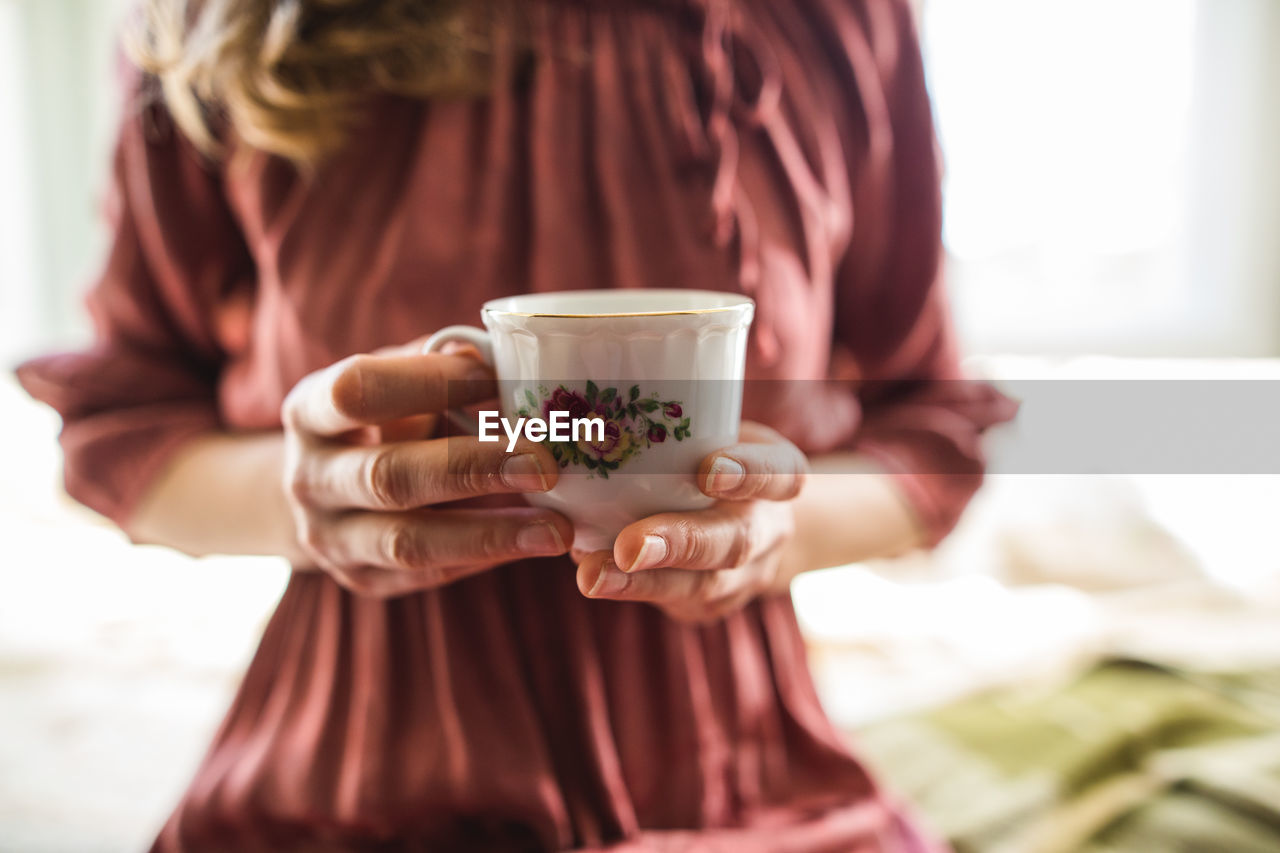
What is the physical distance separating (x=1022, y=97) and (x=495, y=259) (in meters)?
1.26

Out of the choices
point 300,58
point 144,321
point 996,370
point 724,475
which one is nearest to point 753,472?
point 724,475

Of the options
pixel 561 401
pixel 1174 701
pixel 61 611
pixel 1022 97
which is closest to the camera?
pixel 561 401

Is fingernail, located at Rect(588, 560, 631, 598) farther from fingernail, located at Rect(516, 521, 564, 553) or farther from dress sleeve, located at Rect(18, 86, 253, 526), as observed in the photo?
dress sleeve, located at Rect(18, 86, 253, 526)

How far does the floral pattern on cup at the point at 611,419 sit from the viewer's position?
0.29 m

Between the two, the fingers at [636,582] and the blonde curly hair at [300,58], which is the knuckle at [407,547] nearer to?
the fingers at [636,582]

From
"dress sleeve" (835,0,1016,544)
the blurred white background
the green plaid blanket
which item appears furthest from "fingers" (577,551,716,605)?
the blurred white background

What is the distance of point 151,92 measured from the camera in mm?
493

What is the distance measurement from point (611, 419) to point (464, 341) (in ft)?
0.25

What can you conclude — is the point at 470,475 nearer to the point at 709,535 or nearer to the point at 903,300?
the point at 709,535

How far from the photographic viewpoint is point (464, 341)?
1.07 feet

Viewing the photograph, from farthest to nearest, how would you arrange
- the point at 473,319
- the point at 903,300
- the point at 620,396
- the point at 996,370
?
the point at 996,370
the point at 903,300
the point at 473,319
the point at 620,396

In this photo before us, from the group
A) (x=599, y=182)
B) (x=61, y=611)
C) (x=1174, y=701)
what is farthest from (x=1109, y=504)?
(x=61, y=611)

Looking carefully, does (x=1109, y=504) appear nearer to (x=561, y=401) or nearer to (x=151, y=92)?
(x=561, y=401)

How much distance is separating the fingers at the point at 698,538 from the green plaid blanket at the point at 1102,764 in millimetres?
366
